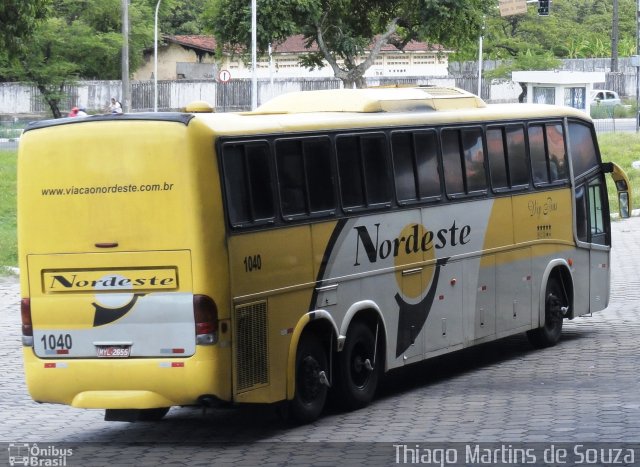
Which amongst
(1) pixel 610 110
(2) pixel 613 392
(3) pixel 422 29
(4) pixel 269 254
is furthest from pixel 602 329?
(1) pixel 610 110

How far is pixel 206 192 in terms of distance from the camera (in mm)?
10922

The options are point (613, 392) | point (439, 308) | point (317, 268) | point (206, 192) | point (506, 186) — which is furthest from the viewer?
point (506, 186)

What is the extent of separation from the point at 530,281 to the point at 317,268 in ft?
15.8

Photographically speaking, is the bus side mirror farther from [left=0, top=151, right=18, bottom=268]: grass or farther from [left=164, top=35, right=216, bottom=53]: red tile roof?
[left=164, top=35, right=216, bottom=53]: red tile roof

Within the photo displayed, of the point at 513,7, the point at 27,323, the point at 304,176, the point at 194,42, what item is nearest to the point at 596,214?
the point at 304,176

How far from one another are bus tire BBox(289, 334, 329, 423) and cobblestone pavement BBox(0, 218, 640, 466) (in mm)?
143

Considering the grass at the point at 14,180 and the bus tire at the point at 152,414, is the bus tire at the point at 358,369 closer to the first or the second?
the bus tire at the point at 152,414

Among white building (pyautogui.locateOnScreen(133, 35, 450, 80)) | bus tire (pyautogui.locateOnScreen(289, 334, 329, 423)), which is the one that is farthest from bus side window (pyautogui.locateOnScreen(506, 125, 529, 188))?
white building (pyautogui.locateOnScreen(133, 35, 450, 80))

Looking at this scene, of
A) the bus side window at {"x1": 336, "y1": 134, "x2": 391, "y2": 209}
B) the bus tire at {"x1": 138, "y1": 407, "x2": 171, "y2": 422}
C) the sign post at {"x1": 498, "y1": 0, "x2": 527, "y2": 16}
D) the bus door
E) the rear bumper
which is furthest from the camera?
the sign post at {"x1": 498, "y1": 0, "x2": 527, "y2": 16}

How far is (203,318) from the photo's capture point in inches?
426

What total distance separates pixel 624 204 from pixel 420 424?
273 inches

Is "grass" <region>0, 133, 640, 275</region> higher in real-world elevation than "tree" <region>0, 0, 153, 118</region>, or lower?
lower

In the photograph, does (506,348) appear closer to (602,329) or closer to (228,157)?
(602,329)

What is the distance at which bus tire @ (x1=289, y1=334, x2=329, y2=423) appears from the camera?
12.0 metres
